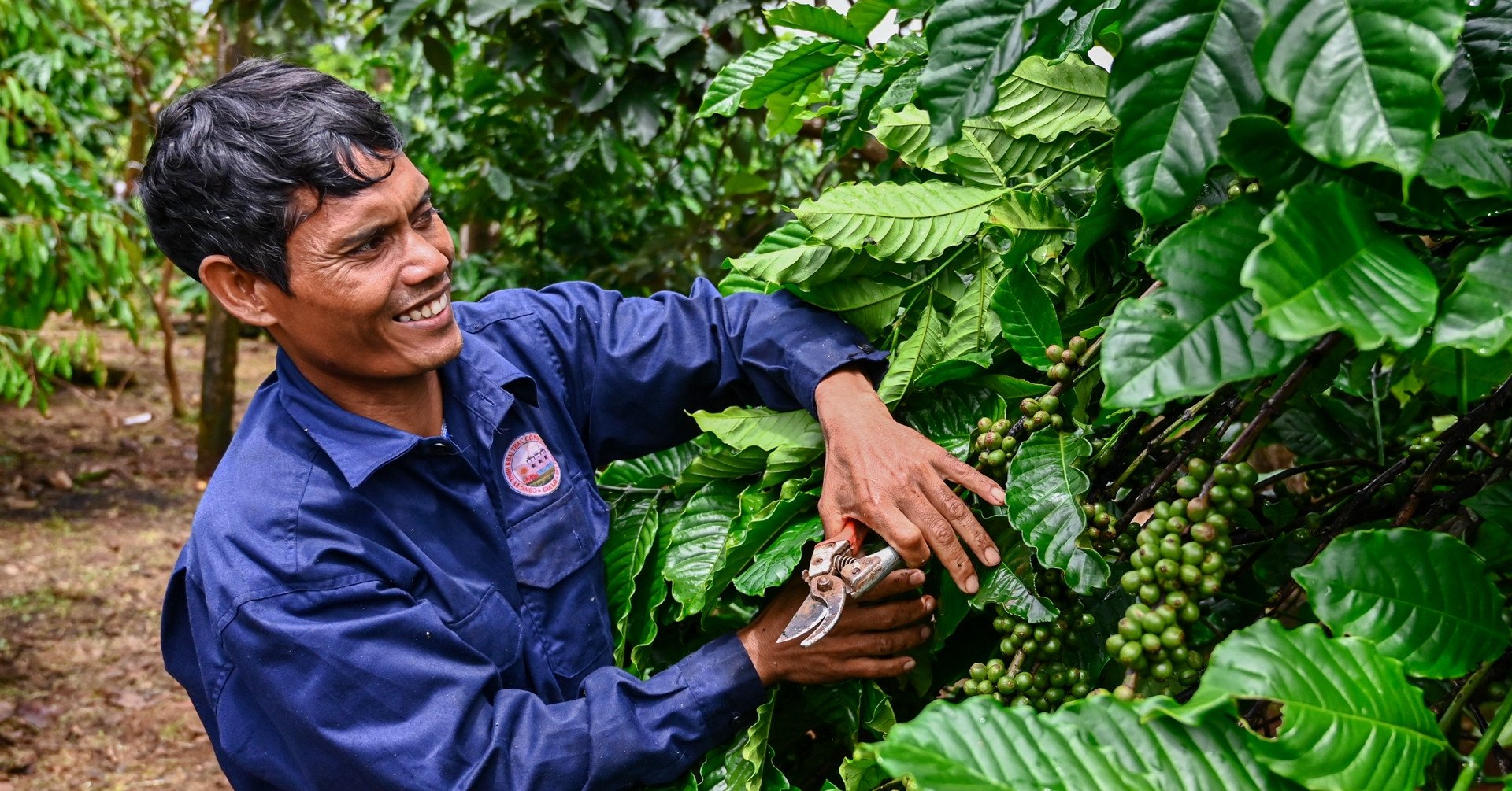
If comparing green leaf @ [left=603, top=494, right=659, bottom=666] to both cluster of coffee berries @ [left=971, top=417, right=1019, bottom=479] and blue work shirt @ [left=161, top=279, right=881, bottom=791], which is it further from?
cluster of coffee berries @ [left=971, top=417, right=1019, bottom=479]

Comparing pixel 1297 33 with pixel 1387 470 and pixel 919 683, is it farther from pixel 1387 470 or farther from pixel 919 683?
pixel 919 683

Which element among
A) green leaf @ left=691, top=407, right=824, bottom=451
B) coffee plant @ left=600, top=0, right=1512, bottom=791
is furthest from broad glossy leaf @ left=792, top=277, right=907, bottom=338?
green leaf @ left=691, top=407, right=824, bottom=451

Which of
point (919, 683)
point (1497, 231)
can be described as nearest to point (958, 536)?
point (919, 683)

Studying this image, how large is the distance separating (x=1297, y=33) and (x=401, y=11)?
2232 millimetres

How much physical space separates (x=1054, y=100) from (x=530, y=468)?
2.51ft

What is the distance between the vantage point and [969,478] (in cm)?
109

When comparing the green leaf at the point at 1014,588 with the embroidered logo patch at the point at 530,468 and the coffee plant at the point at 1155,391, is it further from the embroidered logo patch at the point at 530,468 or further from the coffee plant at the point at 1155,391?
the embroidered logo patch at the point at 530,468

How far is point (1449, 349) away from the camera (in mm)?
880

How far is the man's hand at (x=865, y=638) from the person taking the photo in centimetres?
117

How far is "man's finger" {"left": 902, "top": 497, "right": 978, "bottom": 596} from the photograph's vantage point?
1074 mm

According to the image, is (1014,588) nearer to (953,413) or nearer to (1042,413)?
(1042,413)

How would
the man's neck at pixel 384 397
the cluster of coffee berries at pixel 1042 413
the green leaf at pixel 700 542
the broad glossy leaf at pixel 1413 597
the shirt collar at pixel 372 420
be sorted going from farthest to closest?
the man's neck at pixel 384 397 < the shirt collar at pixel 372 420 < the green leaf at pixel 700 542 < the cluster of coffee berries at pixel 1042 413 < the broad glossy leaf at pixel 1413 597

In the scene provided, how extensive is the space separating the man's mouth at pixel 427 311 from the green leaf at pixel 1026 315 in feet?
2.20

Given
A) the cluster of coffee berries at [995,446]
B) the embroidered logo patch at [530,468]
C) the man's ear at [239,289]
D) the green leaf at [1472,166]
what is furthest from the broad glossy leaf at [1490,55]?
the man's ear at [239,289]
